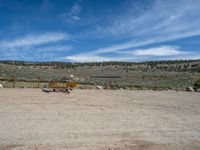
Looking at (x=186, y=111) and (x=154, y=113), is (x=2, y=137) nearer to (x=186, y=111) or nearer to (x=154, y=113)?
(x=154, y=113)

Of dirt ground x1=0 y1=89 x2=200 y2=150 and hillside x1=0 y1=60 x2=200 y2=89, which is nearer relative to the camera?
dirt ground x1=0 y1=89 x2=200 y2=150

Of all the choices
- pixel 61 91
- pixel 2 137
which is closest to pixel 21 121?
pixel 2 137

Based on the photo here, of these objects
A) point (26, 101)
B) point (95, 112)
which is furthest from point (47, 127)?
point (26, 101)

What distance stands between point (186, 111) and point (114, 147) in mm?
9002

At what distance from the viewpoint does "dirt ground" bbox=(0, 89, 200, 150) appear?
10.3m

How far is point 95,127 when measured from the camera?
502 inches

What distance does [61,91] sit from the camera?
27234 mm

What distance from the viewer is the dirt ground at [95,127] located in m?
10.3

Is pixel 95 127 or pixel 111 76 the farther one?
pixel 111 76

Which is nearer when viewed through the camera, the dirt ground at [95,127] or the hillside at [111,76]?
the dirt ground at [95,127]

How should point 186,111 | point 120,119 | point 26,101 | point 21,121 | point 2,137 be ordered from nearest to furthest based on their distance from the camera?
point 2,137
point 21,121
point 120,119
point 186,111
point 26,101

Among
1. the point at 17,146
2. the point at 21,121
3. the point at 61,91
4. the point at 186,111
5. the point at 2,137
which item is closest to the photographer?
the point at 17,146

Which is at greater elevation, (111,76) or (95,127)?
(111,76)

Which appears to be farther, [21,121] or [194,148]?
[21,121]
